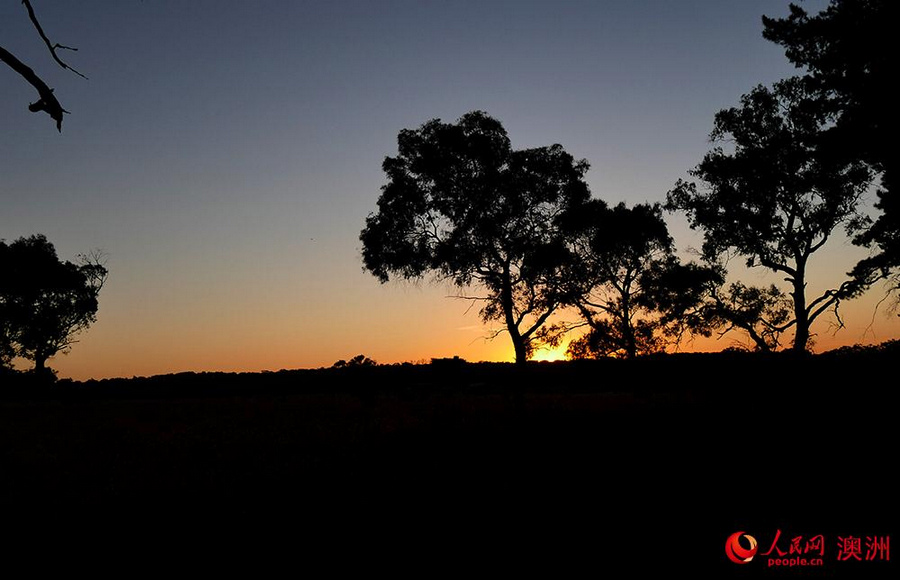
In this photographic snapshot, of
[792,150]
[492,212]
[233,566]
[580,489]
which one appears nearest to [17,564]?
[233,566]

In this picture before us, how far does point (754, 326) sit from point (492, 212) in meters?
16.2

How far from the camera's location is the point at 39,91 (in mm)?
5168

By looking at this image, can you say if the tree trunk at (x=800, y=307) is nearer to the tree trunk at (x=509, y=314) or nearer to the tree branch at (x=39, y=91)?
the tree trunk at (x=509, y=314)

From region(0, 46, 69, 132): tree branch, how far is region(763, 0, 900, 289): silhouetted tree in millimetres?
23814

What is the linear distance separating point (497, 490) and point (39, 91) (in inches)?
265

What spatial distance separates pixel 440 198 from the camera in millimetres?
31359

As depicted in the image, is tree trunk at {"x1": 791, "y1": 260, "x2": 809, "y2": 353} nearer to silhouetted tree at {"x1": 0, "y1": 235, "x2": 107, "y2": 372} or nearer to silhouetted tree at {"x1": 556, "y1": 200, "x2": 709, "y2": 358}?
silhouetted tree at {"x1": 556, "y1": 200, "x2": 709, "y2": 358}

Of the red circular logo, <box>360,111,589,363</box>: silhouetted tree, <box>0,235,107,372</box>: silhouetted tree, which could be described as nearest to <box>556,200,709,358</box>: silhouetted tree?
<box>360,111,589,363</box>: silhouetted tree

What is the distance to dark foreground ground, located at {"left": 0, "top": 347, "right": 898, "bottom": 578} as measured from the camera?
21.4 ft

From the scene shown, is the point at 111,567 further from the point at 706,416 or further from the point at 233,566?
the point at 706,416

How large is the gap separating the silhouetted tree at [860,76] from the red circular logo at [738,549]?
19.8m

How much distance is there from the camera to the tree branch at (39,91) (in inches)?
192

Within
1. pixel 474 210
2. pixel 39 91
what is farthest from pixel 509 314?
pixel 39 91

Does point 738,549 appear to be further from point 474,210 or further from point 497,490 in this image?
point 474,210
